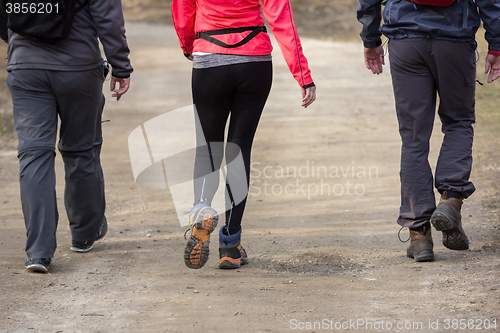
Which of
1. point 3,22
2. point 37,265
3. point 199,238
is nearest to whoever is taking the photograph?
point 199,238

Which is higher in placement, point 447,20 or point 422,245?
point 447,20

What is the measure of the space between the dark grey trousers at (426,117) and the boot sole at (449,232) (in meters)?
0.20

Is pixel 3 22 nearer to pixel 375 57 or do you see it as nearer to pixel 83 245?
pixel 83 245

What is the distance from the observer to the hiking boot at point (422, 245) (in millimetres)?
3900

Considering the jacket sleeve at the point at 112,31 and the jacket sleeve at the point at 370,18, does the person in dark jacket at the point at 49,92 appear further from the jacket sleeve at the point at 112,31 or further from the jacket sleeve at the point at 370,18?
the jacket sleeve at the point at 370,18

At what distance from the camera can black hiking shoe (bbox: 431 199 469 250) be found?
3719 mm

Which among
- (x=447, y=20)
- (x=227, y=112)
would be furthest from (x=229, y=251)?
(x=447, y=20)

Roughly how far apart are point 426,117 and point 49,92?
214 centimetres

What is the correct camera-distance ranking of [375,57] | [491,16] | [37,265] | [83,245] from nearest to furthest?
1. [491,16]
2. [37,265]
3. [375,57]
4. [83,245]

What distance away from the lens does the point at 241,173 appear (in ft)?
12.7

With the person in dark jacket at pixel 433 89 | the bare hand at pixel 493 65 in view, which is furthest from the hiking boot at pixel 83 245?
the bare hand at pixel 493 65

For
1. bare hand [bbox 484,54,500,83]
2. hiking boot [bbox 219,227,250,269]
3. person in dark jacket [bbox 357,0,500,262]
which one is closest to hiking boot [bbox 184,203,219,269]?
hiking boot [bbox 219,227,250,269]

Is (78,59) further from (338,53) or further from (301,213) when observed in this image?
(338,53)

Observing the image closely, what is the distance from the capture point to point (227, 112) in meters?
3.83
